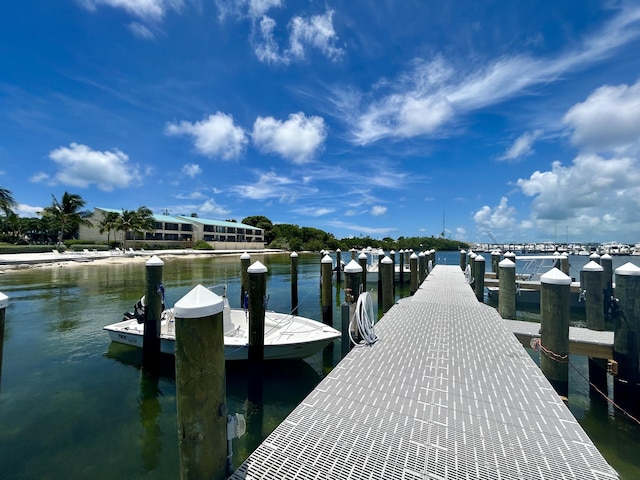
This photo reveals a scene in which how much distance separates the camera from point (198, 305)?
306 cm

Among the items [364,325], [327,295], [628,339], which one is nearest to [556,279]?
[628,339]

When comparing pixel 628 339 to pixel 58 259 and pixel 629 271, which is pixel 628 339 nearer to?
pixel 629 271

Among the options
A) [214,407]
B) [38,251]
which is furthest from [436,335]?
[38,251]

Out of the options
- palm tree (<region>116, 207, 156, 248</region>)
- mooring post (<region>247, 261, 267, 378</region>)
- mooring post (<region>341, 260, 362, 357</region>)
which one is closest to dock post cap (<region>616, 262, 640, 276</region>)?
mooring post (<region>341, 260, 362, 357</region>)

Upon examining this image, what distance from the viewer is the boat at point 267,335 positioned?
28.6 feet

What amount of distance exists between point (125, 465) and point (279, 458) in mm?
4438

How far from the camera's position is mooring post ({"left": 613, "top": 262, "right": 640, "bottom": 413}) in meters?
6.13

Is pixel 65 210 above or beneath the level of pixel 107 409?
above

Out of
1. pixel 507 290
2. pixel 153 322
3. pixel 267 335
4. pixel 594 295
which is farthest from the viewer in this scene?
pixel 507 290

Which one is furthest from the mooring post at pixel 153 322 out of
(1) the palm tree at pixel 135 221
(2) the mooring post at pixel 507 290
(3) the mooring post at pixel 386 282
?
(1) the palm tree at pixel 135 221

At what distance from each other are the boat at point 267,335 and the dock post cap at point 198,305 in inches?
207

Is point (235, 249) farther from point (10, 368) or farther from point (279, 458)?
point (279, 458)

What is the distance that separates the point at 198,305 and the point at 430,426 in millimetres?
3023

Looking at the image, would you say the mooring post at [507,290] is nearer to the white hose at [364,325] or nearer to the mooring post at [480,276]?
the mooring post at [480,276]
